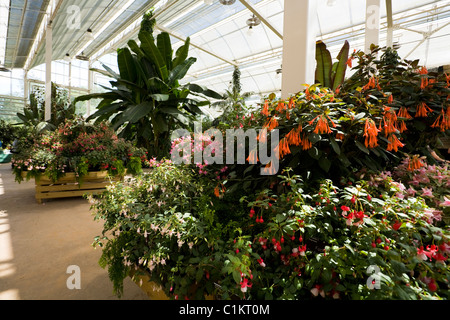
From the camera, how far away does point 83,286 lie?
1.62 meters

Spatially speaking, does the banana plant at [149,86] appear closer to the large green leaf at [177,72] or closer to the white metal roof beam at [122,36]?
the large green leaf at [177,72]

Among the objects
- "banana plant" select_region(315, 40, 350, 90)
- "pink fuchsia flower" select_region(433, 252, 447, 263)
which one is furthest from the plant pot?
"banana plant" select_region(315, 40, 350, 90)

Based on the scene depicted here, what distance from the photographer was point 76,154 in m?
4.05

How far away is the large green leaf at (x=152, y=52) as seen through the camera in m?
3.70

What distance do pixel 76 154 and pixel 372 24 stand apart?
4.74 metres

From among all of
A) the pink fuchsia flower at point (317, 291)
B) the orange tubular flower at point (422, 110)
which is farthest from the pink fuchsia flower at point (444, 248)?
the orange tubular flower at point (422, 110)

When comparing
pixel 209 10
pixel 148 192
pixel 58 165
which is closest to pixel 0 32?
pixel 209 10

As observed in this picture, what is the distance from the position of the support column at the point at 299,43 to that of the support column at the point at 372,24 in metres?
1.36

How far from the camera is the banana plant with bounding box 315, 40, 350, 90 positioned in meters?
1.98

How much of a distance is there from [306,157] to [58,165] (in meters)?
3.86

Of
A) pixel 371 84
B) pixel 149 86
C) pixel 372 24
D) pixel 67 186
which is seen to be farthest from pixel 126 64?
pixel 371 84

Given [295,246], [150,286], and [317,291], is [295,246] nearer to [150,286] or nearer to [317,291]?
[317,291]

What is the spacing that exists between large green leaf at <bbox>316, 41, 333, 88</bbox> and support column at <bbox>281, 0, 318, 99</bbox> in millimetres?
313

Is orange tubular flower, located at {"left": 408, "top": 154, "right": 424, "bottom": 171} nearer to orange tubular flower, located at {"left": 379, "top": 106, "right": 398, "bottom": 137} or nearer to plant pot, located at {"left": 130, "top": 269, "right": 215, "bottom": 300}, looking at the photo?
orange tubular flower, located at {"left": 379, "top": 106, "right": 398, "bottom": 137}
